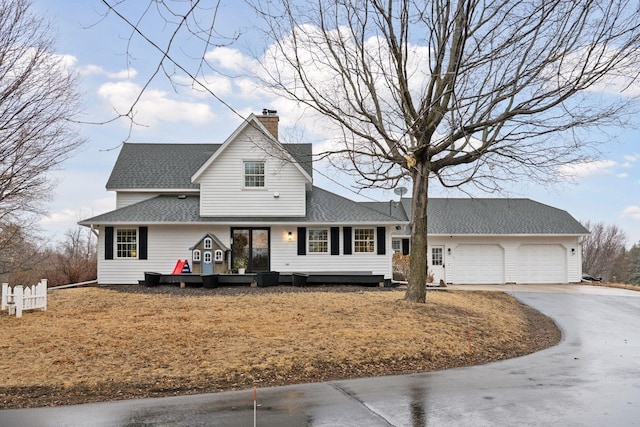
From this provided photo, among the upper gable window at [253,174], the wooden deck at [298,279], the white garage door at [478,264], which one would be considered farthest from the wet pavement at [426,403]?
the white garage door at [478,264]

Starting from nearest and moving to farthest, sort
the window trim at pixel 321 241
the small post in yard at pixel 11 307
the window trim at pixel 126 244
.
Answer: the small post in yard at pixel 11 307, the window trim at pixel 126 244, the window trim at pixel 321 241

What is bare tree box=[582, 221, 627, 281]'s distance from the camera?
61.6 metres

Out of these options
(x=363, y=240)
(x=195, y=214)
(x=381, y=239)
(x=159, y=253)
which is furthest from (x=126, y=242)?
(x=381, y=239)

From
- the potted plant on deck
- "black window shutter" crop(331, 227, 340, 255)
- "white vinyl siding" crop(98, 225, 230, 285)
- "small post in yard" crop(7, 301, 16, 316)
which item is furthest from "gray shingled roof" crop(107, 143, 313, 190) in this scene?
"small post in yard" crop(7, 301, 16, 316)

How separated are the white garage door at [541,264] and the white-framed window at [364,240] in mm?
10210

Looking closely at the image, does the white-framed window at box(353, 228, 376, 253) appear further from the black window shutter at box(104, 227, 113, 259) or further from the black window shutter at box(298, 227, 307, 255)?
the black window shutter at box(104, 227, 113, 259)

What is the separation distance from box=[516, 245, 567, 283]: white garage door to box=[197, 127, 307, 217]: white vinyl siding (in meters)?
13.2

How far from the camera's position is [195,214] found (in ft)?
75.6

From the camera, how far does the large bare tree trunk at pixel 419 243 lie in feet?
50.9

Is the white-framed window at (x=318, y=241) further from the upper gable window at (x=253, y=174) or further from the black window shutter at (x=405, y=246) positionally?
the black window shutter at (x=405, y=246)

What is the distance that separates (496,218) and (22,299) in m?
24.2

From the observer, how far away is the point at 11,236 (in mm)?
19000

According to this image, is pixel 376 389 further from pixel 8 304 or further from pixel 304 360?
pixel 8 304

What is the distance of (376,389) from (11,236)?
52.5 feet
